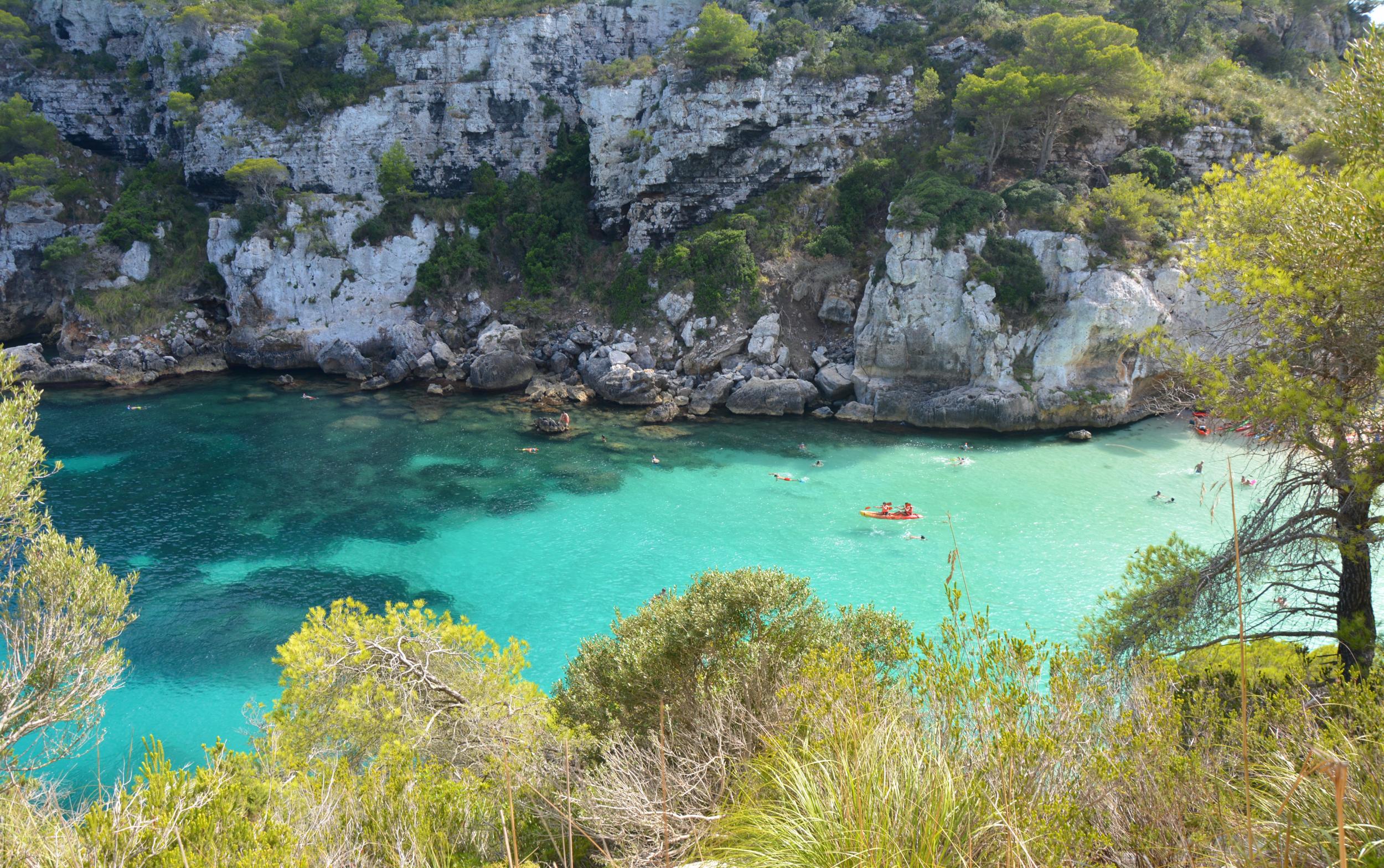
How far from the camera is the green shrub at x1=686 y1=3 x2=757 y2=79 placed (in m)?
35.4

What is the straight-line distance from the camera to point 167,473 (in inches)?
962

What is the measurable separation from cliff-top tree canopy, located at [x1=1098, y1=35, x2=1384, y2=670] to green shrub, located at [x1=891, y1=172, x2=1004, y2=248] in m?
22.8

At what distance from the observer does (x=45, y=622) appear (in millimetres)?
8398

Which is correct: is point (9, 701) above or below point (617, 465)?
above

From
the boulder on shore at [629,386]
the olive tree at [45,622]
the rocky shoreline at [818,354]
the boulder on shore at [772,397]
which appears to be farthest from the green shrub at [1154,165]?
the olive tree at [45,622]

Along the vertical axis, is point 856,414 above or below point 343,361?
above

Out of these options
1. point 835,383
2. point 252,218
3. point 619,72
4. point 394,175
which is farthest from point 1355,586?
point 252,218

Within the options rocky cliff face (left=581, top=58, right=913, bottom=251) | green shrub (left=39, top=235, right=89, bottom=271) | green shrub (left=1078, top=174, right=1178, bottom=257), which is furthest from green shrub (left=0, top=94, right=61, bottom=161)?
green shrub (left=1078, top=174, right=1178, bottom=257)

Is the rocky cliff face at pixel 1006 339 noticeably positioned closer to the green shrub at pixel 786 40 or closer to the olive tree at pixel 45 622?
the green shrub at pixel 786 40

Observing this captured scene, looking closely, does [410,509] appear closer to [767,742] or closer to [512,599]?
[512,599]

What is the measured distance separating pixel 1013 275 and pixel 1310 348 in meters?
23.5

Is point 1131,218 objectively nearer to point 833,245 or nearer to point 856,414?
point 833,245

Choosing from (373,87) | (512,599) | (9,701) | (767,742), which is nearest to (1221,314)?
(512,599)

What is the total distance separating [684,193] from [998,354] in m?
18.4
